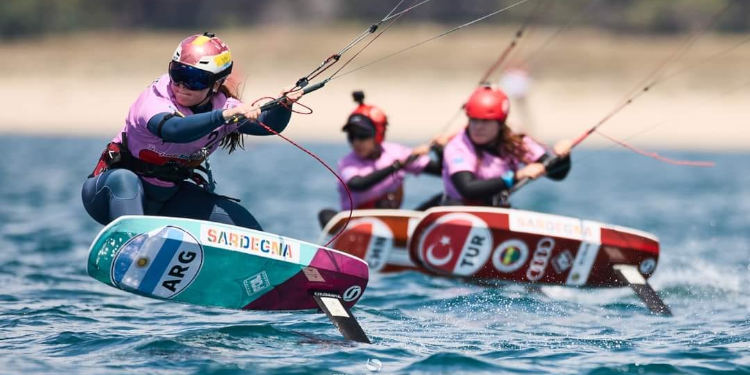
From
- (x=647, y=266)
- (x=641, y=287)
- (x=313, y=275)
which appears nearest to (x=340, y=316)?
(x=313, y=275)

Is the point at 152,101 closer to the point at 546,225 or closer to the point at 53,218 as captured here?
the point at 546,225

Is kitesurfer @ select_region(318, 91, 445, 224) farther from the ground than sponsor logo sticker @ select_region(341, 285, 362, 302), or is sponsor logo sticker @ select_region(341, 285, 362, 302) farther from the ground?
kitesurfer @ select_region(318, 91, 445, 224)

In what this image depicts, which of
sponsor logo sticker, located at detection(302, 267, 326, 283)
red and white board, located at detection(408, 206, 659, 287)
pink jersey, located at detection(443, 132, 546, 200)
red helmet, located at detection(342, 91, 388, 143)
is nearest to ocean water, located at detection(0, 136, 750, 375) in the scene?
red and white board, located at detection(408, 206, 659, 287)

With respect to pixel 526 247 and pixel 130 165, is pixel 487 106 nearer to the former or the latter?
pixel 526 247

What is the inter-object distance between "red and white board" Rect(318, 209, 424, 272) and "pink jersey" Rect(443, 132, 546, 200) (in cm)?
49

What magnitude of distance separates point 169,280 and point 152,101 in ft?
3.27

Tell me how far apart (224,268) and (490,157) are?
10.5 feet

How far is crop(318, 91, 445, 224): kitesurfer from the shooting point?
955 centimetres

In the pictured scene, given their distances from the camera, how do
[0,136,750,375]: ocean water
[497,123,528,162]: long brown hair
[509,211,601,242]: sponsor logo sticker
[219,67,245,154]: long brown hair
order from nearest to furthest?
1. [0,136,750,375]: ocean water
2. [219,67,245,154]: long brown hair
3. [509,211,601,242]: sponsor logo sticker
4. [497,123,528,162]: long brown hair

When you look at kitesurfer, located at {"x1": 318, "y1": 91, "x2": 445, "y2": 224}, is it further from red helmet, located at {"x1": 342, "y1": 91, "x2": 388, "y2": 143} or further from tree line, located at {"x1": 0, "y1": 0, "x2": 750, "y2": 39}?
tree line, located at {"x1": 0, "y1": 0, "x2": 750, "y2": 39}

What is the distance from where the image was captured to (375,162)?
32.2ft

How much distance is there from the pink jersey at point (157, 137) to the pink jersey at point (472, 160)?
2.66 m

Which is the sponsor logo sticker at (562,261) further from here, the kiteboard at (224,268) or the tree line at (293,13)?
the tree line at (293,13)

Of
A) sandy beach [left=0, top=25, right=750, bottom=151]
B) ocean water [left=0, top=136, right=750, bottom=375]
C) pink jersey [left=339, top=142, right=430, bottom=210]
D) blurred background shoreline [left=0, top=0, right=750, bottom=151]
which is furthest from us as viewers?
blurred background shoreline [left=0, top=0, right=750, bottom=151]
